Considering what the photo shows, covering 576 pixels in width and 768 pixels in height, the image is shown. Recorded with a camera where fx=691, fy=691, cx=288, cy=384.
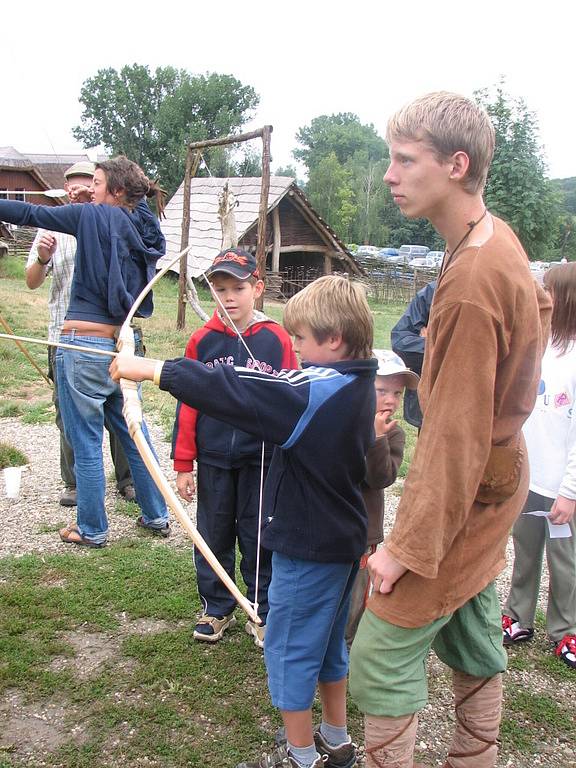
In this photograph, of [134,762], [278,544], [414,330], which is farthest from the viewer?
[414,330]

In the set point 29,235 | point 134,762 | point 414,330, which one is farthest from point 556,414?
point 29,235

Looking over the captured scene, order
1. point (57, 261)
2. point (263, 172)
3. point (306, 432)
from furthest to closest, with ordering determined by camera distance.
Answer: point (263, 172)
point (57, 261)
point (306, 432)

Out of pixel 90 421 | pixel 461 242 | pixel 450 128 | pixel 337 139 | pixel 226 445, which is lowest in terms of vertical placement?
pixel 90 421

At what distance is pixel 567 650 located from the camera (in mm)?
3059

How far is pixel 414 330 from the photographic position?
389 cm

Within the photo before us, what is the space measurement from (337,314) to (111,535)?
8.77ft

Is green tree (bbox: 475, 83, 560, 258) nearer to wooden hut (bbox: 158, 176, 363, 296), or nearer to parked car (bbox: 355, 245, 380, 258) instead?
wooden hut (bbox: 158, 176, 363, 296)

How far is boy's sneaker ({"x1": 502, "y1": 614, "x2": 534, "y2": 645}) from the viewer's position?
320cm

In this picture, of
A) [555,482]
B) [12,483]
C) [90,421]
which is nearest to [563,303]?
[555,482]

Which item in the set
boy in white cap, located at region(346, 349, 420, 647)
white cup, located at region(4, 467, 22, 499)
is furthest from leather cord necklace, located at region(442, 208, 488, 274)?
white cup, located at region(4, 467, 22, 499)

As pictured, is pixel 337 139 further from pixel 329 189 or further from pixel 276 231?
pixel 276 231

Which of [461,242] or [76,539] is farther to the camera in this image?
[76,539]

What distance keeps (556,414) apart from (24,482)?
12.2 ft

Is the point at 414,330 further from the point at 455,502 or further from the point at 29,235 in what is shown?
the point at 29,235
